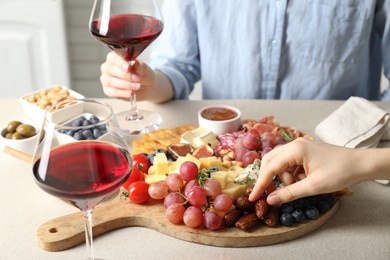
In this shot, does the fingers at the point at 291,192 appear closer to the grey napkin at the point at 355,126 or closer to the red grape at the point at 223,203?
the red grape at the point at 223,203

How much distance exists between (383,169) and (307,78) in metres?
0.75

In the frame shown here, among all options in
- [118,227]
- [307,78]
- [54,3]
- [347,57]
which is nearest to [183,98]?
[307,78]

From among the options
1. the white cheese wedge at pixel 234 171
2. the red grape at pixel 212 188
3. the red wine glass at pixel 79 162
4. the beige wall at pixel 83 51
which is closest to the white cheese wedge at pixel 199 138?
the white cheese wedge at pixel 234 171

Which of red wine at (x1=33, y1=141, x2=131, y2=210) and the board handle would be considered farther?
the board handle

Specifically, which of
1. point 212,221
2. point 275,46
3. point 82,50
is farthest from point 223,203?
point 82,50

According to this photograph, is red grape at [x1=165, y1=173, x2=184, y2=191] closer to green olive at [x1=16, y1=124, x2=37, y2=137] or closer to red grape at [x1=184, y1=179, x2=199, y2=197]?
red grape at [x1=184, y1=179, x2=199, y2=197]

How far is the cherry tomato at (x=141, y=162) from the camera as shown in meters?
1.17

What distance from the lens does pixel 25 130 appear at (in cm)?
131

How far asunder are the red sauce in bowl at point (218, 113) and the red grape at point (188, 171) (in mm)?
305

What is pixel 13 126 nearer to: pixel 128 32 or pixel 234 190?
pixel 128 32

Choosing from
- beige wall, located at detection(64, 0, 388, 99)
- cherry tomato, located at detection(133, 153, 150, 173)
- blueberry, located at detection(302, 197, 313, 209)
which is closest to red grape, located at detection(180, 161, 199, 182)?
cherry tomato, located at detection(133, 153, 150, 173)

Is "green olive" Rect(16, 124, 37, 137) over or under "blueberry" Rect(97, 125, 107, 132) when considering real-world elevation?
under

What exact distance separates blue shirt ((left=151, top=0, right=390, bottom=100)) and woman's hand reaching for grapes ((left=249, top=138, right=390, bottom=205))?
661 millimetres

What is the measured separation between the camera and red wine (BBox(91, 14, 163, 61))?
127 cm
